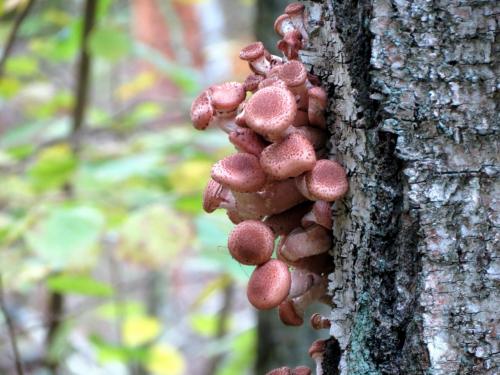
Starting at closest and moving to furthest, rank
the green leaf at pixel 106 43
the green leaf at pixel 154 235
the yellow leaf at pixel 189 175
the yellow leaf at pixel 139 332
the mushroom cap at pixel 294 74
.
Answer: the mushroom cap at pixel 294 74 < the green leaf at pixel 154 235 < the green leaf at pixel 106 43 < the yellow leaf at pixel 189 175 < the yellow leaf at pixel 139 332

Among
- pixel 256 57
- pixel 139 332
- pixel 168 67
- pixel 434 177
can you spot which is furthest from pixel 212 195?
pixel 139 332

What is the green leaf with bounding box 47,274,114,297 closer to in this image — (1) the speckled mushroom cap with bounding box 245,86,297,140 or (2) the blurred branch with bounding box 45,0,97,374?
(2) the blurred branch with bounding box 45,0,97,374

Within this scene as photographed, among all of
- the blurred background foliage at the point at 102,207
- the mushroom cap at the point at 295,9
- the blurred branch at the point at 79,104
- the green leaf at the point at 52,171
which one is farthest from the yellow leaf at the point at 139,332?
the mushroom cap at the point at 295,9

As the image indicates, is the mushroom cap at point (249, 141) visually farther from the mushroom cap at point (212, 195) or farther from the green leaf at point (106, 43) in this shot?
the green leaf at point (106, 43)

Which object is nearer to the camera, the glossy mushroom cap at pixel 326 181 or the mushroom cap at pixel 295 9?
the glossy mushroom cap at pixel 326 181

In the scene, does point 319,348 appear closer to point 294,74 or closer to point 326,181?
point 326,181

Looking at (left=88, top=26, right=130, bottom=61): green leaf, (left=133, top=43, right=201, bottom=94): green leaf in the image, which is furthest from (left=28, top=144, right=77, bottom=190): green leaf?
(left=133, top=43, right=201, bottom=94): green leaf

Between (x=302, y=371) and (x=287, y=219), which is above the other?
(x=287, y=219)
